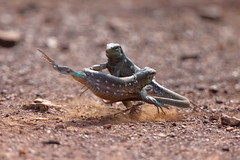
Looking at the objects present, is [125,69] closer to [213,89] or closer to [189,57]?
[213,89]

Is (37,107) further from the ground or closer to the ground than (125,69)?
closer to the ground

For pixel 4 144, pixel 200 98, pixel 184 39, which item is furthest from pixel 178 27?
pixel 4 144

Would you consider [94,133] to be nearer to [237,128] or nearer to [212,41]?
[237,128]

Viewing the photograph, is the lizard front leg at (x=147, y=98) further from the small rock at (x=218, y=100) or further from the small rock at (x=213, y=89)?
the small rock at (x=213, y=89)

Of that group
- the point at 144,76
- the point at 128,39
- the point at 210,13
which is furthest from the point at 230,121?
the point at 210,13

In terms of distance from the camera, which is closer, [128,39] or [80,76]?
[80,76]

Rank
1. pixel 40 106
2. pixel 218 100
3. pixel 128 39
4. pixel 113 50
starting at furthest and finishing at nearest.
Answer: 1. pixel 128 39
2. pixel 218 100
3. pixel 40 106
4. pixel 113 50

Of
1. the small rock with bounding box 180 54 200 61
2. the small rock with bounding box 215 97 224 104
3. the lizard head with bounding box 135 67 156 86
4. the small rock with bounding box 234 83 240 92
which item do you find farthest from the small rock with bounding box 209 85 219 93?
the small rock with bounding box 180 54 200 61

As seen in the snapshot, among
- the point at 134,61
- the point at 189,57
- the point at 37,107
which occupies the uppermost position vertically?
the point at 189,57

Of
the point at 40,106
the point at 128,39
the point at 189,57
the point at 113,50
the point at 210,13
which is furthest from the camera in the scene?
the point at 210,13
